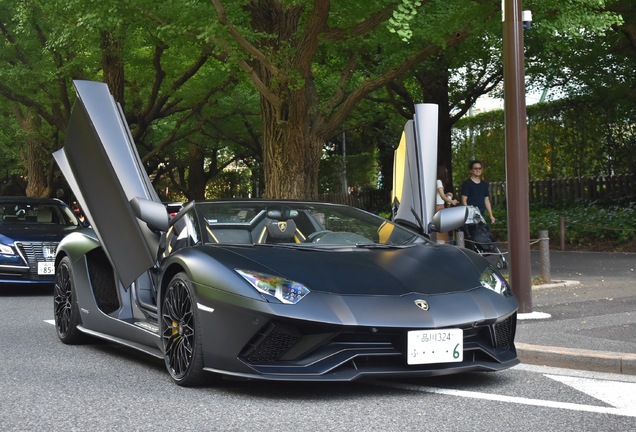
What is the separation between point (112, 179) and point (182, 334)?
1.46 metres

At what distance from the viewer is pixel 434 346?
6023mm

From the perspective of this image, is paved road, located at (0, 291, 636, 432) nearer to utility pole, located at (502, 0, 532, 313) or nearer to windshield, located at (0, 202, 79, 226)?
utility pole, located at (502, 0, 532, 313)

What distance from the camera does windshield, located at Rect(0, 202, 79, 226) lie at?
14664 millimetres

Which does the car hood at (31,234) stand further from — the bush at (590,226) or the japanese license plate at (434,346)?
the bush at (590,226)

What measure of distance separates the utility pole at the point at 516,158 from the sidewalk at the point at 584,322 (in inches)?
14.3

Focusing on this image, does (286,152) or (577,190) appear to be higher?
(286,152)

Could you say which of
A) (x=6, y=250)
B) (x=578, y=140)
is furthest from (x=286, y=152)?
(x=578, y=140)

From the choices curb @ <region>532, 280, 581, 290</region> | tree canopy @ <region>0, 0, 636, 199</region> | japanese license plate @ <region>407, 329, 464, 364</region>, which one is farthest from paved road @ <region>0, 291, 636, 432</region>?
tree canopy @ <region>0, 0, 636, 199</region>

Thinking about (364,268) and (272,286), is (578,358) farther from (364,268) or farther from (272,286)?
(272,286)

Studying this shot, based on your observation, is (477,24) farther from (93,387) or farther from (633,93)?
(93,387)

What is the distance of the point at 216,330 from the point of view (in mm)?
6180

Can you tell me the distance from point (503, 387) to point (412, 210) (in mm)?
2470

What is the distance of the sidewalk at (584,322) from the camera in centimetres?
732

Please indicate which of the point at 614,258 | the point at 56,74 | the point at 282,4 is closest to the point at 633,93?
the point at 614,258
